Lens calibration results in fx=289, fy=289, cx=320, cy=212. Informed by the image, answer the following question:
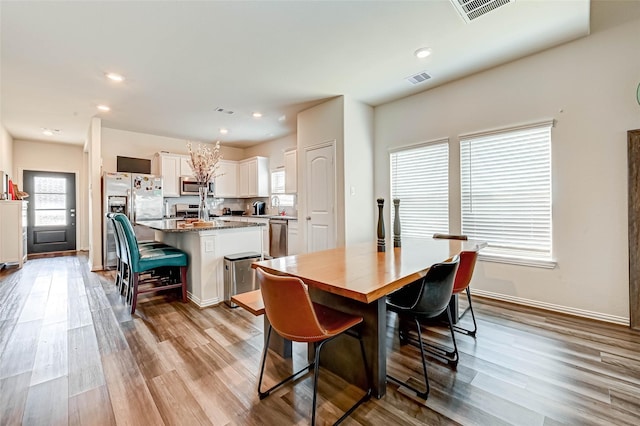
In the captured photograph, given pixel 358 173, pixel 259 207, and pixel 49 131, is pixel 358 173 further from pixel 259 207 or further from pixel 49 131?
pixel 49 131

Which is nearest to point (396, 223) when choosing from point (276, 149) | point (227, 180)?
point (276, 149)

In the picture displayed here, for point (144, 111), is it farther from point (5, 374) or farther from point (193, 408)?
point (193, 408)

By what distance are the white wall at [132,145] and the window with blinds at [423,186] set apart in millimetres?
4886

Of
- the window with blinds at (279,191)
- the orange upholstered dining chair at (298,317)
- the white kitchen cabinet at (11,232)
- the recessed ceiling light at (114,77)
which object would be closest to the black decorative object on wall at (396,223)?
the orange upholstered dining chair at (298,317)

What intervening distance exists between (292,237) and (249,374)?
3.59m

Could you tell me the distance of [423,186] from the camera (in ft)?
13.3

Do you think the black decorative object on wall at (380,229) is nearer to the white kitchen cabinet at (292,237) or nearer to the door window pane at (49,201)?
the white kitchen cabinet at (292,237)

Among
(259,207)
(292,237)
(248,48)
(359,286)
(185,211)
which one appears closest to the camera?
(359,286)

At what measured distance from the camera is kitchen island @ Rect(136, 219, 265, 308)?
10.5ft

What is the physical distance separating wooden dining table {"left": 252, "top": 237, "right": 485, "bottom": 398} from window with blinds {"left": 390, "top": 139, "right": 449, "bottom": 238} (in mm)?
1876

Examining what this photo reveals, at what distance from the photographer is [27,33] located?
258 cm

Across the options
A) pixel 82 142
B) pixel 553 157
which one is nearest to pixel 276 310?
pixel 553 157

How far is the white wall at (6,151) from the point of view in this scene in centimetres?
527

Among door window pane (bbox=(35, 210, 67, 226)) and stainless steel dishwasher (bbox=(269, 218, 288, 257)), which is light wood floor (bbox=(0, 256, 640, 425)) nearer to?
stainless steel dishwasher (bbox=(269, 218, 288, 257))
